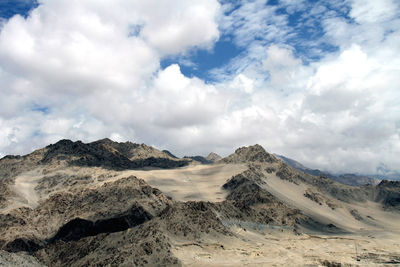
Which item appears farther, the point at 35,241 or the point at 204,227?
the point at 35,241

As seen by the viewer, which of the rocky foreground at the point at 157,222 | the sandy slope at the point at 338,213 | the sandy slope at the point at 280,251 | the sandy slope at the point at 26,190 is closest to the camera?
the sandy slope at the point at 280,251

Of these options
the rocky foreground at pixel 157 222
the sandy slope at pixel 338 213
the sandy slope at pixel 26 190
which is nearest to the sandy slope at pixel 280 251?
the rocky foreground at pixel 157 222

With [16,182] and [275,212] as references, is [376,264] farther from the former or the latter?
[16,182]

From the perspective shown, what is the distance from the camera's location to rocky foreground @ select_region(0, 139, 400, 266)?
246ft

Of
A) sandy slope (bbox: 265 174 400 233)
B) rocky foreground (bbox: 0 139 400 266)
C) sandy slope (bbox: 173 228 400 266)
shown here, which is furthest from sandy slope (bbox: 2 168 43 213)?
sandy slope (bbox: 265 174 400 233)

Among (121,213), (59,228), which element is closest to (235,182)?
(121,213)

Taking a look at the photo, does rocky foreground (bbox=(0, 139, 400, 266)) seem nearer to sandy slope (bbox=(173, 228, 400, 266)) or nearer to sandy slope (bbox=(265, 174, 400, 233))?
sandy slope (bbox=(173, 228, 400, 266))

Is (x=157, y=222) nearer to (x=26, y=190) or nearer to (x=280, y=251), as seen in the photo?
(x=280, y=251)

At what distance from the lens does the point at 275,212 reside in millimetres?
134375

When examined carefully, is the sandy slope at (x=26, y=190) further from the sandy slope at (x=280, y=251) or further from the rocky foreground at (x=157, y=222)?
the sandy slope at (x=280, y=251)

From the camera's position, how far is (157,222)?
267 feet

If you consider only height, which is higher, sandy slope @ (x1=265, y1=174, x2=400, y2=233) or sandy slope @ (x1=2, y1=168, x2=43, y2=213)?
sandy slope @ (x1=2, y1=168, x2=43, y2=213)

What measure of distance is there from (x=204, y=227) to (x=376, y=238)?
81.4 meters

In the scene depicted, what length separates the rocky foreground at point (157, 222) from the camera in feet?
246
